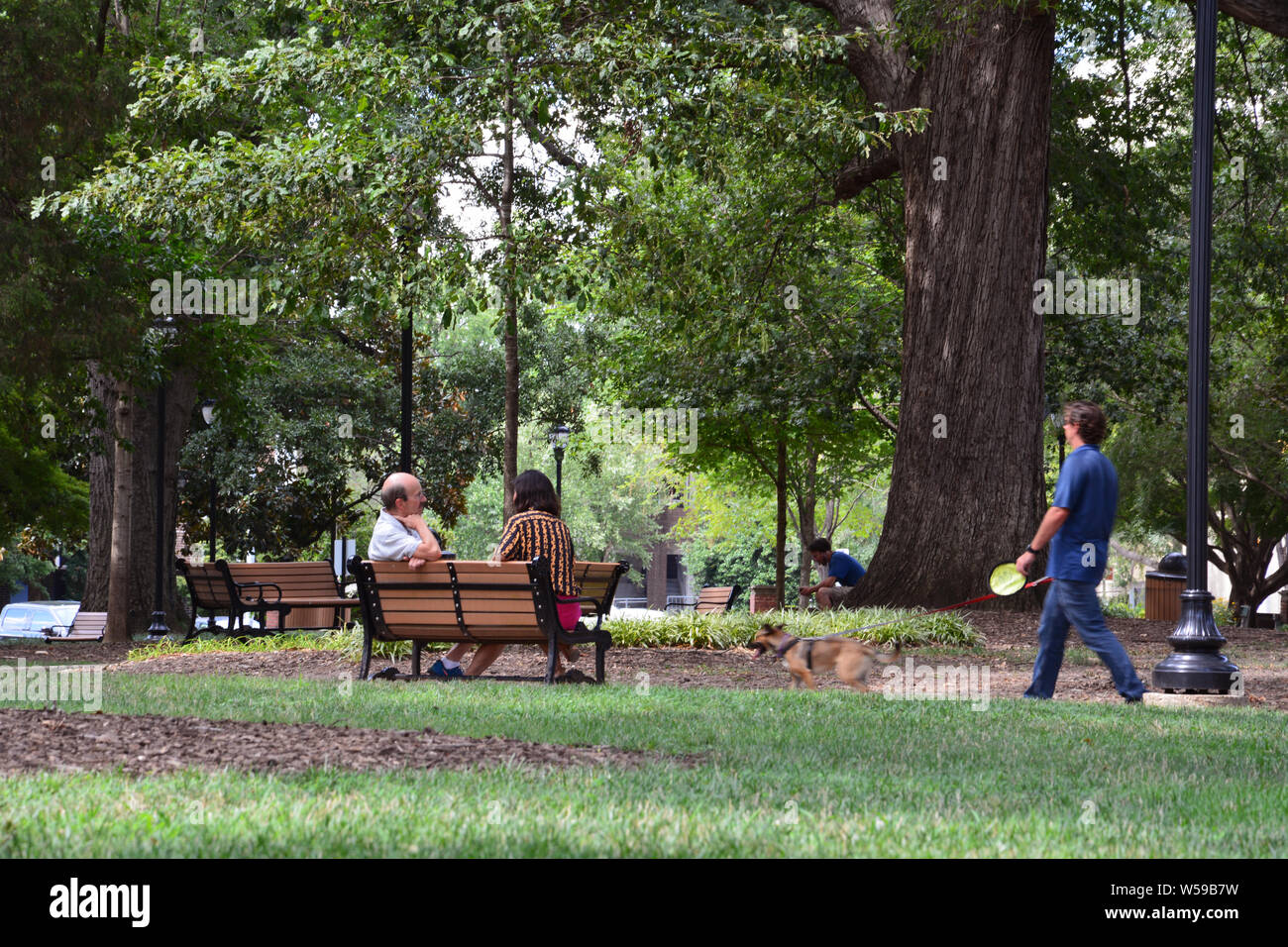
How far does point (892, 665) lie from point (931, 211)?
5913mm

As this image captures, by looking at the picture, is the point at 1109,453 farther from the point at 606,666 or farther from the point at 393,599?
the point at 393,599

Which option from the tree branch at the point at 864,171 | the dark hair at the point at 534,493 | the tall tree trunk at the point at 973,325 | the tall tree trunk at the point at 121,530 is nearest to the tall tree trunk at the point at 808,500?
the tree branch at the point at 864,171

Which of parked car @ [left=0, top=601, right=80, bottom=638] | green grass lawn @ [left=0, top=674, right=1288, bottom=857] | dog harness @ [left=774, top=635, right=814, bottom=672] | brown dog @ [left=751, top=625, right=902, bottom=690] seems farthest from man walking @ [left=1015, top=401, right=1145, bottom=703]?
parked car @ [left=0, top=601, right=80, bottom=638]

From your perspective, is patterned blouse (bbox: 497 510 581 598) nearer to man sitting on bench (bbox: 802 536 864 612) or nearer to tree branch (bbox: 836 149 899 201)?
man sitting on bench (bbox: 802 536 864 612)

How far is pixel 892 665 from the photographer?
1145cm

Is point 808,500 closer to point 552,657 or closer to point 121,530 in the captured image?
point 121,530

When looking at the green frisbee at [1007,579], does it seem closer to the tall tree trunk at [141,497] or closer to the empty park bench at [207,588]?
the empty park bench at [207,588]

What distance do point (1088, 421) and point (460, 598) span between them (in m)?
4.38

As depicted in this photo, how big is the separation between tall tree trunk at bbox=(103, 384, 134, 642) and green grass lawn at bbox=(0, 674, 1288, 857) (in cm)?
964

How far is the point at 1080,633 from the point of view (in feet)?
26.8

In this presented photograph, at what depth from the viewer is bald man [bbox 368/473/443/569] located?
32.6 feet

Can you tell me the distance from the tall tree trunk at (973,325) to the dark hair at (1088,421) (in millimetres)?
5845

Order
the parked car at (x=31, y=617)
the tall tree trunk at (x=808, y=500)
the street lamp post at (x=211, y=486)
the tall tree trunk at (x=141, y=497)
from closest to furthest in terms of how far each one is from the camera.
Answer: the tall tree trunk at (x=141, y=497), the street lamp post at (x=211, y=486), the tall tree trunk at (x=808, y=500), the parked car at (x=31, y=617)

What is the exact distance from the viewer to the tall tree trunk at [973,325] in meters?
14.4
